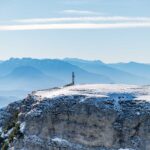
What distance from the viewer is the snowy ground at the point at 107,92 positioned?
3531 inches

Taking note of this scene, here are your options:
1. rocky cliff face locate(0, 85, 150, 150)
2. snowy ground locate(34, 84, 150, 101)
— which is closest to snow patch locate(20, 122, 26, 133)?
rocky cliff face locate(0, 85, 150, 150)

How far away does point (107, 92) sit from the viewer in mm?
92188

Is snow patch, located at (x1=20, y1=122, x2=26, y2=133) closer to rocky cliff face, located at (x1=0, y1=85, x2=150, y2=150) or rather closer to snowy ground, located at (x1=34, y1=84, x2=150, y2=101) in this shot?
rocky cliff face, located at (x1=0, y1=85, x2=150, y2=150)

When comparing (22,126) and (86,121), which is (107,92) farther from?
(22,126)

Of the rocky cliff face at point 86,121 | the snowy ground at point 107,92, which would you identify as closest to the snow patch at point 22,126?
the rocky cliff face at point 86,121

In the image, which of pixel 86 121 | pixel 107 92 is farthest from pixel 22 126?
pixel 107 92

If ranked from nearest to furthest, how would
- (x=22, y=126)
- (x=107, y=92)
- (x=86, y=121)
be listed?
(x=86, y=121)
(x=107, y=92)
(x=22, y=126)

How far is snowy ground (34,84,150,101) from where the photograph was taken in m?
89.7

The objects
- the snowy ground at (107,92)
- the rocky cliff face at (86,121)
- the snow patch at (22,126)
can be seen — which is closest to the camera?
the rocky cliff face at (86,121)

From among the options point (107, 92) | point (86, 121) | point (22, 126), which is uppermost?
point (107, 92)

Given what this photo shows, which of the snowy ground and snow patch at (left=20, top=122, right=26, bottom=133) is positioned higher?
the snowy ground

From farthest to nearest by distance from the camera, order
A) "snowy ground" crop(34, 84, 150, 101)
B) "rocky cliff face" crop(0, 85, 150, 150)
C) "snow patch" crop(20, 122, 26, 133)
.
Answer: "snow patch" crop(20, 122, 26, 133), "snowy ground" crop(34, 84, 150, 101), "rocky cliff face" crop(0, 85, 150, 150)

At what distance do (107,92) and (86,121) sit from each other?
24.6 ft

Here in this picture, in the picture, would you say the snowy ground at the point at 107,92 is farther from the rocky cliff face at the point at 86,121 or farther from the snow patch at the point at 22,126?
the snow patch at the point at 22,126
